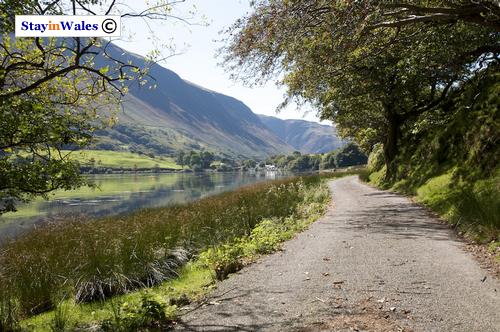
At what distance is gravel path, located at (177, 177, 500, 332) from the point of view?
5836 millimetres

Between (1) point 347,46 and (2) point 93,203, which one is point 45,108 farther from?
(2) point 93,203

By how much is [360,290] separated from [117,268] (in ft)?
20.1

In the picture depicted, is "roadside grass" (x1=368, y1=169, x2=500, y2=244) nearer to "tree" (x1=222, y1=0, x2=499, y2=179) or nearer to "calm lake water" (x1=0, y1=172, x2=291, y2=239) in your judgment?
"tree" (x1=222, y1=0, x2=499, y2=179)

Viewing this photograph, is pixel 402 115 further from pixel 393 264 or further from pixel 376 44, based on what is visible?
pixel 393 264

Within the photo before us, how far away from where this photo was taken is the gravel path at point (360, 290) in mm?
5836

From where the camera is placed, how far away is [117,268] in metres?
10.1

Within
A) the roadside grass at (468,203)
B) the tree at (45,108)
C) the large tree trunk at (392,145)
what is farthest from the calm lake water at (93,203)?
the large tree trunk at (392,145)

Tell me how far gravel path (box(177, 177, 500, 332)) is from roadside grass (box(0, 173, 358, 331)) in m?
0.74

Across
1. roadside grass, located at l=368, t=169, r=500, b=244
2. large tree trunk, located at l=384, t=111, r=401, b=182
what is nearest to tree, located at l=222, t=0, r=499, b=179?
large tree trunk, located at l=384, t=111, r=401, b=182

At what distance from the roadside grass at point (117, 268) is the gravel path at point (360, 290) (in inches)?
29.0

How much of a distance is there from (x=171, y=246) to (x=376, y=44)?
34.4ft

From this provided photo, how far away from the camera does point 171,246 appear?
12398 millimetres

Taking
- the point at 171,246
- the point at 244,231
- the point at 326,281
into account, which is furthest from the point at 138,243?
the point at 326,281

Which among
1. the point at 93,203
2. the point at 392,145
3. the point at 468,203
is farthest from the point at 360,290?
the point at 93,203
